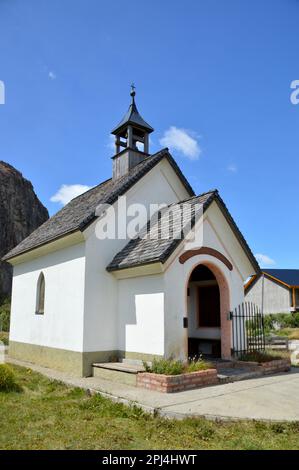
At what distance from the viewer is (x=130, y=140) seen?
1508cm

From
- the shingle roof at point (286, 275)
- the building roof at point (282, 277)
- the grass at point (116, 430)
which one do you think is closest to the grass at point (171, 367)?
the grass at point (116, 430)

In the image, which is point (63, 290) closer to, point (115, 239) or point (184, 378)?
point (115, 239)

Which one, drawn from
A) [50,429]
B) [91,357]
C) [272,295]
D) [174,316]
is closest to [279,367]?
[174,316]

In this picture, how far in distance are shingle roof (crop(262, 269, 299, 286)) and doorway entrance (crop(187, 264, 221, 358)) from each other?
30541 millimetres

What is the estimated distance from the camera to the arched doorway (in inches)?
514

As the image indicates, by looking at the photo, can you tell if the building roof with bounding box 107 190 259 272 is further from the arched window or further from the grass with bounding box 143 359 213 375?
the arched window

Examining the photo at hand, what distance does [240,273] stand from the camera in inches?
490

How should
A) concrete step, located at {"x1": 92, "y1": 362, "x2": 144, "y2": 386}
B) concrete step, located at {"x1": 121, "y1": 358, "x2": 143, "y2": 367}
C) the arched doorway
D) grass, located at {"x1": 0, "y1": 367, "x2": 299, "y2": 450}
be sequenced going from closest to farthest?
grass, located at {"x1": 0, "y1": 367, "x2": 299, "y2": 450}, concrete step, located at {"x1": 92, "y1": 362, "x2": 144, "y2": 386}, concrete step, located at {"x1": 121, "y1": 358, "x2": 143, "y2": 367}, the arched doorway

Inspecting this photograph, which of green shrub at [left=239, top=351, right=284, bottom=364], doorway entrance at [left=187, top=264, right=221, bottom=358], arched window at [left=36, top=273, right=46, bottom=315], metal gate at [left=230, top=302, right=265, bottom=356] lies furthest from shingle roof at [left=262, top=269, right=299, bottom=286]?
arched window at [left=36, top=273, right=46, bottom=315]

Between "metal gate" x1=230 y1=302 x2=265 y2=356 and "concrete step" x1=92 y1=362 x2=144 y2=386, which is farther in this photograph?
"metal gate" x1=230 y1=302 x2=265 y2=356

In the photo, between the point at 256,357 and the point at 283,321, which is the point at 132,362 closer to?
the point at 256,357

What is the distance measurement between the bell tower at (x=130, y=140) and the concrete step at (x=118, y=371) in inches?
293

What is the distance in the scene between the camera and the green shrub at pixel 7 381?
9.10 meters

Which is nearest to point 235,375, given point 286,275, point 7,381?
point 7,381
